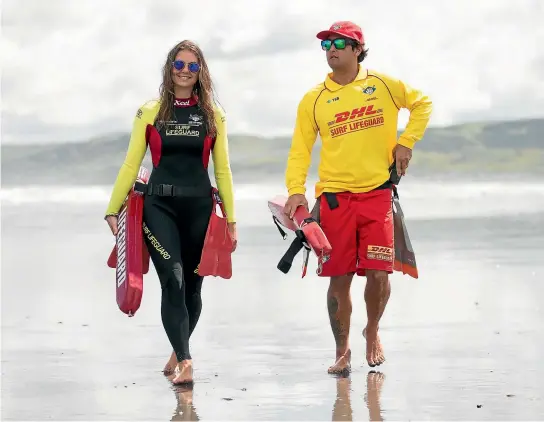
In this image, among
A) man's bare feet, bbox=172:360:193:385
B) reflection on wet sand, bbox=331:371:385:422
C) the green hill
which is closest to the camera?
reflection on wet sand, bbox=331:371:385:422

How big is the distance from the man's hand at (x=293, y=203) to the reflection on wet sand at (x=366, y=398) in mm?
1047

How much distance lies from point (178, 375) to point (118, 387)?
336 millimetres

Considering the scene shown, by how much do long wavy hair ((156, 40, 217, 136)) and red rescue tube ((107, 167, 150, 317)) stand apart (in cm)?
49

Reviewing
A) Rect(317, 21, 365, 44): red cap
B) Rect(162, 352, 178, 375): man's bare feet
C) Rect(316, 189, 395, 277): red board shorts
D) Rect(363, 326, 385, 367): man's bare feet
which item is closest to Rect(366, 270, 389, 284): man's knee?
Rect(316, 189, 395, 277): red board shorts

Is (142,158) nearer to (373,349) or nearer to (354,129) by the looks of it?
(354,129)

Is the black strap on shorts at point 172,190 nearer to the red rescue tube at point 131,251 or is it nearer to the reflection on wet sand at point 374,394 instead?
the red rescue tube at point 131,251

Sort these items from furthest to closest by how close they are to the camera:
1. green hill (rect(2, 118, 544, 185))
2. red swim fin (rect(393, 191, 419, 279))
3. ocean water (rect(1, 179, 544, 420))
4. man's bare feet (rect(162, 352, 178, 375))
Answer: green hill (rect(2, 118, 544, 185)) → red swim fin (rect(393, 191, 419, 279)) → man's bare feet (rect(162, 352, 178, 375)) → ocean water (rect(1, 179, 544, 420))

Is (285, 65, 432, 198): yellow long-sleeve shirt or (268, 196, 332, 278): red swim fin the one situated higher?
(285, 65, 432, 198): yellow long-sleeve shirt

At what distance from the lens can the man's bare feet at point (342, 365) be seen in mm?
8188

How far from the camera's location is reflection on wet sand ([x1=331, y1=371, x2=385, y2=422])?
6.96 meters

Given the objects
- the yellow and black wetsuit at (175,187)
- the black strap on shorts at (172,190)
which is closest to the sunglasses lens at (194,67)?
the yellow and black wetsuit at (175,187)

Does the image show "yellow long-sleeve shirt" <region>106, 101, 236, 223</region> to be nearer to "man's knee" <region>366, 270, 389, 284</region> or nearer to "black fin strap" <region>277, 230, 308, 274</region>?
"black fin strap" <region>277, 230, 308, 274</region>

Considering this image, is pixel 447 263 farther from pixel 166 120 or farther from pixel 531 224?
pixel 166 120

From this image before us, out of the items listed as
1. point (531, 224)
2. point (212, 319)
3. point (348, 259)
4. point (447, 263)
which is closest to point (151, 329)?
point (212, 319)
